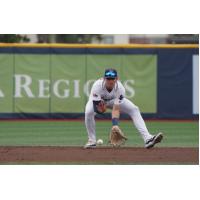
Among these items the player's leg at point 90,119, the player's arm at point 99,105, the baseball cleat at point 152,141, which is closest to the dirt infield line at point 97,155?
the baseball cleat at point 152,141

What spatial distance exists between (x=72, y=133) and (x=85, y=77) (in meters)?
5.04

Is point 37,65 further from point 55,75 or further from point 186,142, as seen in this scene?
point 186,142

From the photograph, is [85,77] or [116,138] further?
[85,77]

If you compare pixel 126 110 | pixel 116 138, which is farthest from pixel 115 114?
pixel 116 138

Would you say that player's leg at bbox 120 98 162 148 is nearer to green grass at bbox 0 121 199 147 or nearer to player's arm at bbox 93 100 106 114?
player's arm at bbox 93 100 106 114

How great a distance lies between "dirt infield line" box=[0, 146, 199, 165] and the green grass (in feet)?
3.69

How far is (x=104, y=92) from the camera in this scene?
11.9 meters

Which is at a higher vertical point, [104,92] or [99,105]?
[104,92]

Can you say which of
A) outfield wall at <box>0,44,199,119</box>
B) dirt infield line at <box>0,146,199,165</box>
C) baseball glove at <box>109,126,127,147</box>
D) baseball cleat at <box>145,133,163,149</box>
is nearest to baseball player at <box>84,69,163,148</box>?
baseball cleat at <box>145,133,163,149</box>

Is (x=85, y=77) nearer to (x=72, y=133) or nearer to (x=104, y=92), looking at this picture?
(x=72, y=133)

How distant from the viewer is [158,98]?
20922mm

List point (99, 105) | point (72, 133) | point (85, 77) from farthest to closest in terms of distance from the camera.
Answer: point (85, 77), point (72, 133), point (99, 105)

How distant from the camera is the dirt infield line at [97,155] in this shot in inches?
403

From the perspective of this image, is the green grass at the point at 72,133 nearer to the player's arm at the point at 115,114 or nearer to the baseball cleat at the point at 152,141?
the baseball cleat at the point at 152,141
